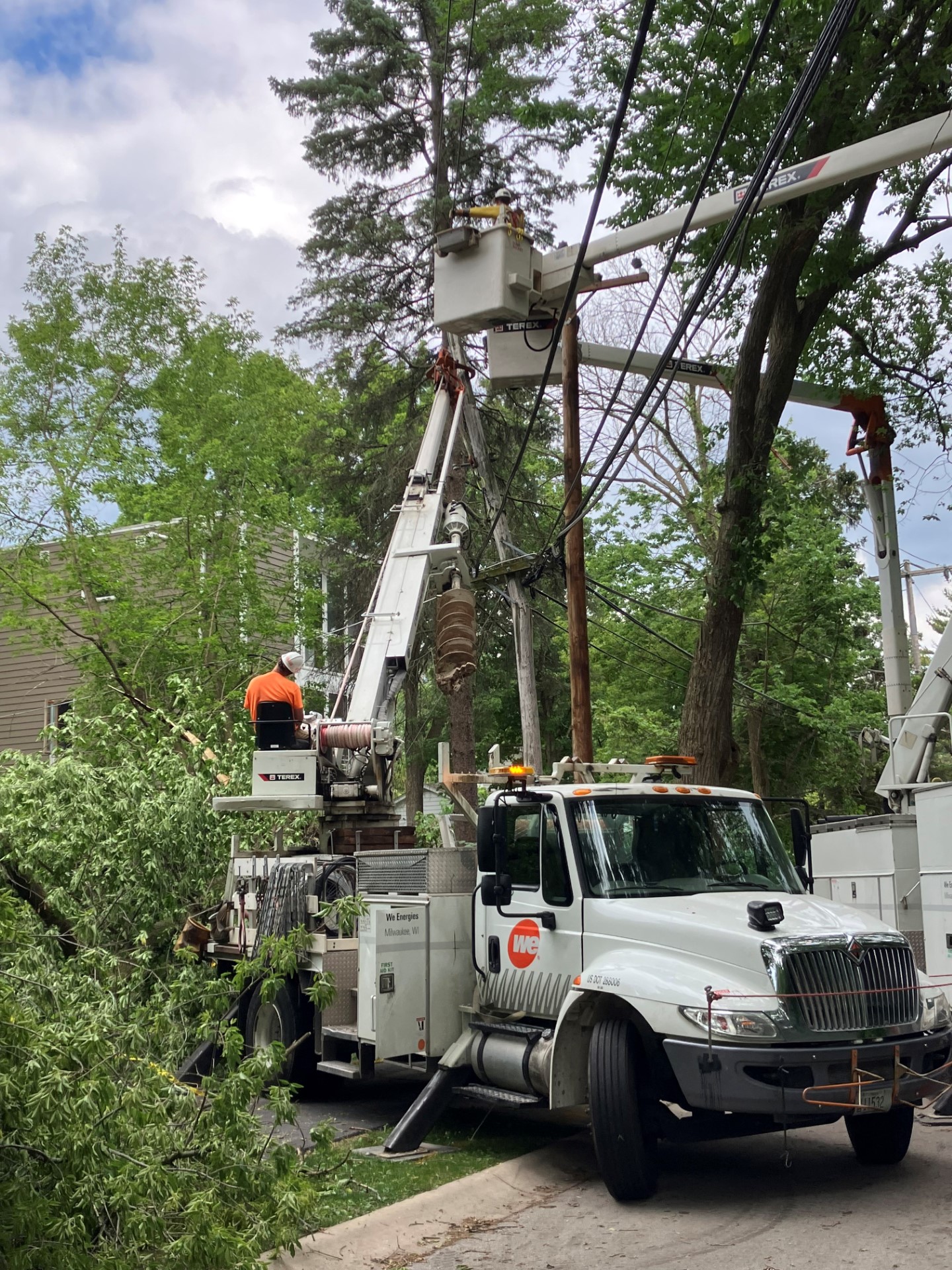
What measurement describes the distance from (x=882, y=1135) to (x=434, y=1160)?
2702mm

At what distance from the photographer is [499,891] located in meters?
8.12

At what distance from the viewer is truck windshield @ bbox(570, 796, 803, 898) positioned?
7.79 m

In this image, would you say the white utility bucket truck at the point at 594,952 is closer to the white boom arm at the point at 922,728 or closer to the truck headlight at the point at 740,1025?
the truck headlight at the point at 740,1025

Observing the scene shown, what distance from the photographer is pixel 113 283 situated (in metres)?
25.6

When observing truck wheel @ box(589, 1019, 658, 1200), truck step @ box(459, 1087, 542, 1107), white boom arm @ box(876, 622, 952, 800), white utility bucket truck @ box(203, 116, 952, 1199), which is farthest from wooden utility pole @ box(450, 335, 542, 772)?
truck wheel @ box(589, 1019, 658, 1200)

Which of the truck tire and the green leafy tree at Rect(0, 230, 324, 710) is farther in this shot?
the green leafy tree at Rect(0, 230, 324, 710)

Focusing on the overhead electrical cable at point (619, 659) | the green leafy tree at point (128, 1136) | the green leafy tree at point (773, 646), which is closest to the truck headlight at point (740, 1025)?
the green leafy tree at point (128, 1136)

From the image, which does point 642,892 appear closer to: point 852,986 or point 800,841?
point 852,986

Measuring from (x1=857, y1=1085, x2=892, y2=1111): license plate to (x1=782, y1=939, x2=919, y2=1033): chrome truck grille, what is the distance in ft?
1.03

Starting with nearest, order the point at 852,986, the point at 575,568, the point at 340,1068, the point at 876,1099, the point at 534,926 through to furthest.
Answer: the point at 876,1099 < the point at 852,986 < the point at 534,926 < the point at 340,1068 < the point at 575,568

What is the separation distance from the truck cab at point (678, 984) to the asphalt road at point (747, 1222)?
0.29 m

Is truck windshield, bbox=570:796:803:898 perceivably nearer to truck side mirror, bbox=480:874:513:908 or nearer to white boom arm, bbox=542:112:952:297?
truck side mirror, bbox=480:874:513:908

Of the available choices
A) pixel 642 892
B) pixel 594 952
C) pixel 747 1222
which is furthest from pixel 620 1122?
pixel 642 892

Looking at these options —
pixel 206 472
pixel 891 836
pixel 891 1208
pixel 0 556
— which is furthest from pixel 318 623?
pixel 891 1208
